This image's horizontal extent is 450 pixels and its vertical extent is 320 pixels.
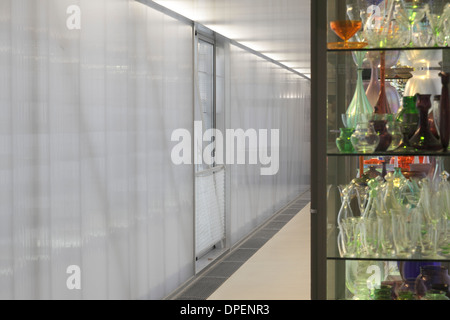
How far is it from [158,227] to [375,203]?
2806 millimetres

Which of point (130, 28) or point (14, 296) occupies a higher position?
point (130, 28)

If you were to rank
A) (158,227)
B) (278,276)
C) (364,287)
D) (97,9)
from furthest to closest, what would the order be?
(278,276) < (158,227) < (97,9) < (364,287)

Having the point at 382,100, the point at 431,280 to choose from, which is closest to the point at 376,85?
the point at 382,100

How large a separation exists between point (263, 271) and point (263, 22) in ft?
13.9

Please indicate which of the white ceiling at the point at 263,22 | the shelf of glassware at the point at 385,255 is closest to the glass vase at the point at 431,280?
the shelf of glassware at the point at 385,255

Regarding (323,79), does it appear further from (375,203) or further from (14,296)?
(14,296)

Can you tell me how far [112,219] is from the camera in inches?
171

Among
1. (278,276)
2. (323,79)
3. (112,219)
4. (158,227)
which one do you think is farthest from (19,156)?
(278,276)

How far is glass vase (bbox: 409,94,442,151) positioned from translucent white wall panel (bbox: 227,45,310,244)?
5.39 metres

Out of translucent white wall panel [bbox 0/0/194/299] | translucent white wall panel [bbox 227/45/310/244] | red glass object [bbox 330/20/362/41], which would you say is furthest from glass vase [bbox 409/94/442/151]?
translucent white wall panel [bbox 227/45/310/244]

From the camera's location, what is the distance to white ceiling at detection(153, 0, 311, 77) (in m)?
6.45

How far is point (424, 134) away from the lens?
8.50ft

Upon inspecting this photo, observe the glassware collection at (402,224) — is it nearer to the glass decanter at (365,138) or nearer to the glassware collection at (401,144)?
the glassware collection at (401,144)

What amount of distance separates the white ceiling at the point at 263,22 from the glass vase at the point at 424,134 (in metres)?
3.02
